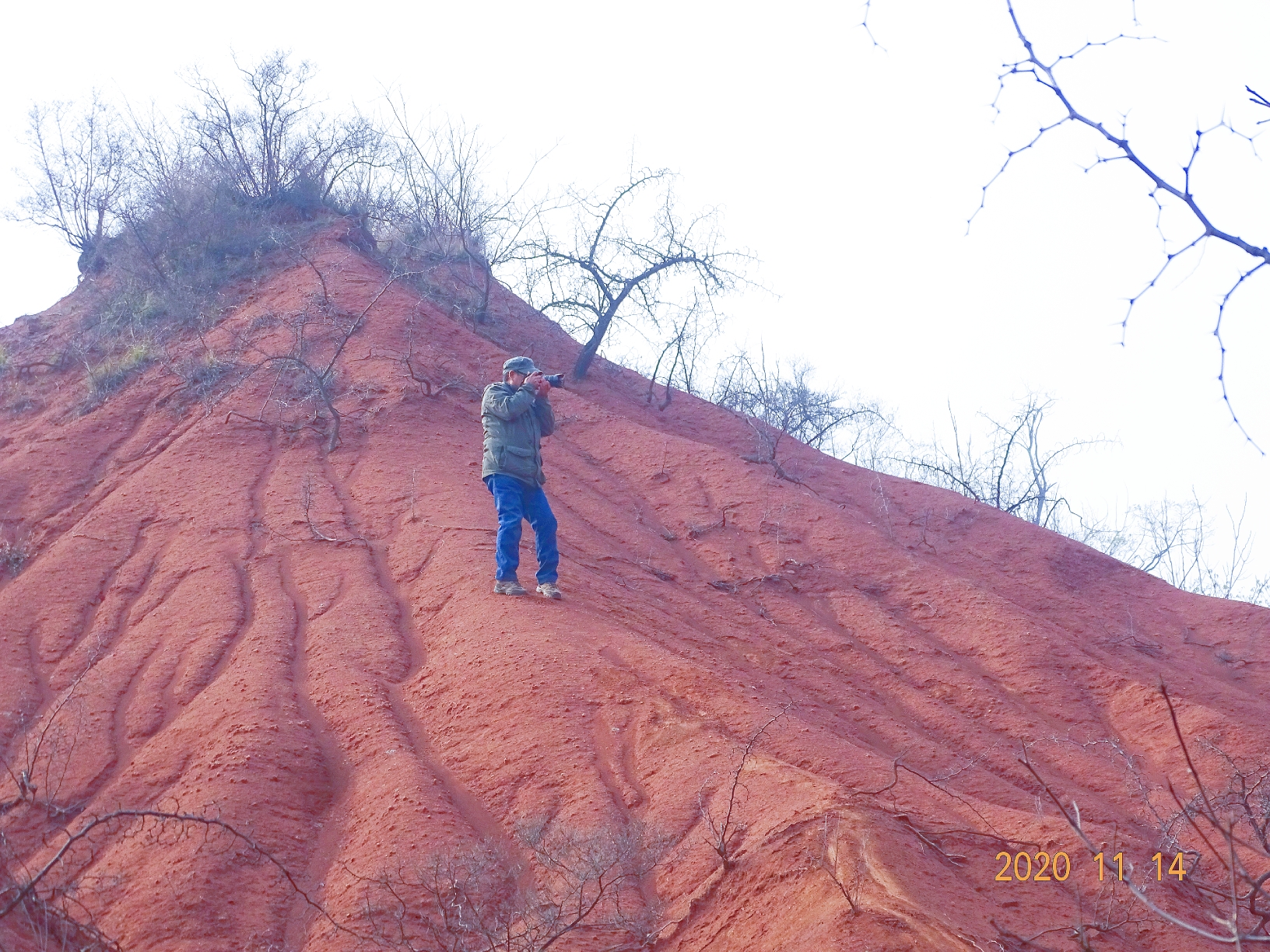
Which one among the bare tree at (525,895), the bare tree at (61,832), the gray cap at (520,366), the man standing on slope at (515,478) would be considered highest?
the gray cap at (520,366)

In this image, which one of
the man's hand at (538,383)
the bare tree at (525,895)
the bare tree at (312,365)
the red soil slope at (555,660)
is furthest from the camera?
the bare tree at (312,365)

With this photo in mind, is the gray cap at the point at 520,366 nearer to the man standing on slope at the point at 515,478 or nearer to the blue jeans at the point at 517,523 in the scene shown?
the man standing on slope at the point at 515,478

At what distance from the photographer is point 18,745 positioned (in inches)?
252

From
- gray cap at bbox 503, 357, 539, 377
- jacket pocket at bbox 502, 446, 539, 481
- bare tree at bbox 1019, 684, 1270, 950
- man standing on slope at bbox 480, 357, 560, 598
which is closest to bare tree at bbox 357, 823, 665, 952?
bare tree at bbox 1019, 684, 1270, 950

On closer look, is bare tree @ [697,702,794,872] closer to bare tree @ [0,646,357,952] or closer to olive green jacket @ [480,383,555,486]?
bare tree @ [0,646,357,952]

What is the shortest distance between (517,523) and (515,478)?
346 mm

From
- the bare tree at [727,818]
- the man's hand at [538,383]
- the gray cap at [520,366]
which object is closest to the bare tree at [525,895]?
the bare tree at [727,818]

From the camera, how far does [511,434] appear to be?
306 inches

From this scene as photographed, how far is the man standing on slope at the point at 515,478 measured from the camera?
7.60 m

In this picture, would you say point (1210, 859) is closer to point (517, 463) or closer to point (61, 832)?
point (517, 463)

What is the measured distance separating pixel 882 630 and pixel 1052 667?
4.36ft

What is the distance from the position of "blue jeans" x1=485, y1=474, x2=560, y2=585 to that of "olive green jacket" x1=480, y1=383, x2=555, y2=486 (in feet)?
0.23

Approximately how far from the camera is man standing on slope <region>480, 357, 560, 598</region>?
7.60m

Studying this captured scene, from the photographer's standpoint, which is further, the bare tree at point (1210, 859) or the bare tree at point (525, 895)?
the bare tree at point (525, 895)
